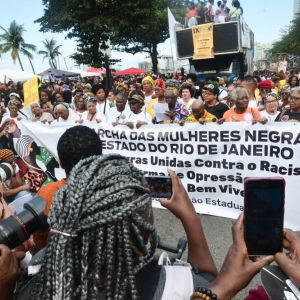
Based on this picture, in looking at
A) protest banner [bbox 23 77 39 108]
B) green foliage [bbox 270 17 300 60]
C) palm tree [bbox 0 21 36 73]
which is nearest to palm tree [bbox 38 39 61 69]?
palm tree [bbox 0 21 36 73]

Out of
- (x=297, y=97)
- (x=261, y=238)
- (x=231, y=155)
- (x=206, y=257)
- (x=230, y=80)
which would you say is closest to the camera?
(x=261, y=238)

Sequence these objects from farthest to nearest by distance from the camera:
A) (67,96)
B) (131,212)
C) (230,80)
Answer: (230,80)
(67,96)
(131,212)

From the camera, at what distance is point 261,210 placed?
126 cm

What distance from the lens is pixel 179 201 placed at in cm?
150

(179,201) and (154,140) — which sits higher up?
(179,201)

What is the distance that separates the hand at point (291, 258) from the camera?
1177 millimetres

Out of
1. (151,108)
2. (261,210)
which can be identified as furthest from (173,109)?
(261,210)

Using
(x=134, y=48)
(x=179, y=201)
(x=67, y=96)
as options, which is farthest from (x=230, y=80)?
(x=134, y=48)

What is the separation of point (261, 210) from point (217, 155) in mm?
3094

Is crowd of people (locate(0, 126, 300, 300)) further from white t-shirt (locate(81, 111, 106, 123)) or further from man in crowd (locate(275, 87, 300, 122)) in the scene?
white t-shirt (locate(81, 111, 106, 123))

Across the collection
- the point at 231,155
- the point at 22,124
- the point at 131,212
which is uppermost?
the point at 131,212

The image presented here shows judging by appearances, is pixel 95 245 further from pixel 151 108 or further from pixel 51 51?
pixel 51 51

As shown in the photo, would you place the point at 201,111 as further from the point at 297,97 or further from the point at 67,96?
the point at 67,96

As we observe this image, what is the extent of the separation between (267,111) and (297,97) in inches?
32.2
